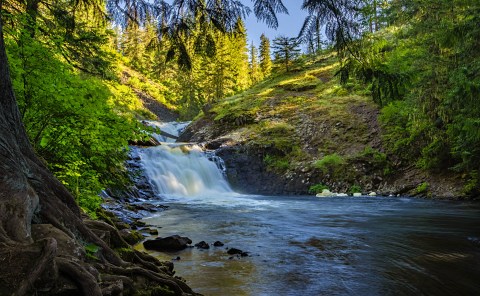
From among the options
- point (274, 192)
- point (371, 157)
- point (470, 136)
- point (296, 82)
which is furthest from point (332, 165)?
point (296, 82)

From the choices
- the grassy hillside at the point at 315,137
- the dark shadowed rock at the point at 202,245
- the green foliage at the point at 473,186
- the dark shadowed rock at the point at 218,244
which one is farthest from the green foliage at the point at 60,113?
the green foliage at the point at 473,186

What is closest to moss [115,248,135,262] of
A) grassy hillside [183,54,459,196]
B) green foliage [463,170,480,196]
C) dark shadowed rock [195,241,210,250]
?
dark shadowed rock [195,241,210,250]

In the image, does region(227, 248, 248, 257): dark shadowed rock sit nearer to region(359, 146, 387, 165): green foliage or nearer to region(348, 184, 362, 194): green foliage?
region(348, 184, 362, 194): green foliage

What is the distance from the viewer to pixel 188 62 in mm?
5793

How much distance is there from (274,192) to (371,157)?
242 inches

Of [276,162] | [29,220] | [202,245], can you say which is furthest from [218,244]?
[276,162]

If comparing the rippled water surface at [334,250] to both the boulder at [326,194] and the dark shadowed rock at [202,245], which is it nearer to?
the dark shadowed rock at [202,245]

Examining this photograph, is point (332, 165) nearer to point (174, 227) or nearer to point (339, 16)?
point (174, 227)

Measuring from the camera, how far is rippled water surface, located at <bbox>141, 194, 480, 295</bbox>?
584cm

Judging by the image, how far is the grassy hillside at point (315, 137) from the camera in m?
20.9

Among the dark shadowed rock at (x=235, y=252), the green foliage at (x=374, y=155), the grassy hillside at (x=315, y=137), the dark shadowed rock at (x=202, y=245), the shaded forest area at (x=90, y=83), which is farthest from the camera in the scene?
the green foliage at (x=374, y=155)

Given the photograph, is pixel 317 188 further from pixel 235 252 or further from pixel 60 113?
pixel 60 113

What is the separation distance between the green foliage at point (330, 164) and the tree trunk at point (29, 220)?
19168 millimetres

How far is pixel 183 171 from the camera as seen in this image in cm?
2333
